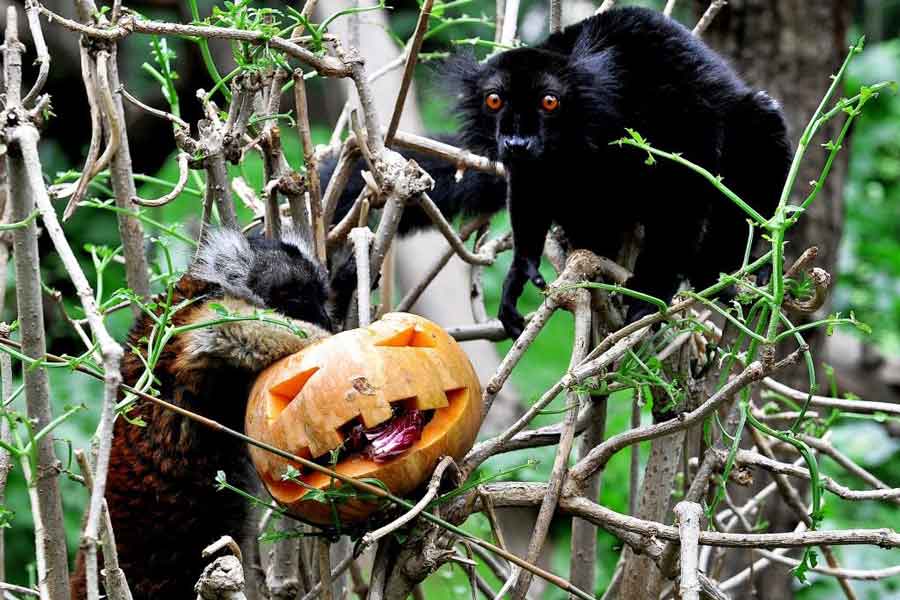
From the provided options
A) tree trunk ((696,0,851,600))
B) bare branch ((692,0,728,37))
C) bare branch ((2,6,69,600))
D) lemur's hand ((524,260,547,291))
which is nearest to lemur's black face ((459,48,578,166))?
lemur's hand ((524,260,547,291))

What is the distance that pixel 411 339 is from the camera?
199cm

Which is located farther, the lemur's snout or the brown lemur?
the lemur's snout

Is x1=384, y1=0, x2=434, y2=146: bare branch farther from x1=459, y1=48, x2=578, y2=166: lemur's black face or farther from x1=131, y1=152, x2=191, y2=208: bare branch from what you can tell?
x1=459, y1=48, x2=578, y2=166: lemur's black face

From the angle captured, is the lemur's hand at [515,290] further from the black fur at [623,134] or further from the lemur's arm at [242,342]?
the lemur's arm at [242,342]

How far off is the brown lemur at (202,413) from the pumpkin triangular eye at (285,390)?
34 cm

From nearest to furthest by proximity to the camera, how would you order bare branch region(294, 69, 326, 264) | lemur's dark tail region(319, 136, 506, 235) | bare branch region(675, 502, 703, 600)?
bare branch region(675, 502, 703, 600) < bare branch region(294, 69, 326, 264) < lemur's dark tail region(319, 136, 506, 235)

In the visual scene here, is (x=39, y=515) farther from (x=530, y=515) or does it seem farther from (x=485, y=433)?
(x=530, y=515)

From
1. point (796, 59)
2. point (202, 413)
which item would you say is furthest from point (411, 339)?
point (796, 59)

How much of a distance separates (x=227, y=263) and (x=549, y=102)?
35.0 inches

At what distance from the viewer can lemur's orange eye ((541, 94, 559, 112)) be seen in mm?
2732

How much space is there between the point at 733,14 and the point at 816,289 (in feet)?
9.49

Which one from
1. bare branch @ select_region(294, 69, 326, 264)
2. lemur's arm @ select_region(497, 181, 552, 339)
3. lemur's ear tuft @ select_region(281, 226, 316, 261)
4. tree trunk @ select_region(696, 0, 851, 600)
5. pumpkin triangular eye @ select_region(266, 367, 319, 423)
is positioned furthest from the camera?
tree trunk @ select_region(696, 0, 851, 600)

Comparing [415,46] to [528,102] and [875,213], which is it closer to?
[528,102]

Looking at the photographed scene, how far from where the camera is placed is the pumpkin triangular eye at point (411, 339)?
1950mm
